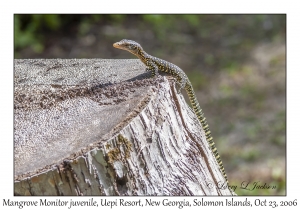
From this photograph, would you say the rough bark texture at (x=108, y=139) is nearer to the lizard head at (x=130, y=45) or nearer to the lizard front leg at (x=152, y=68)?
the lizard front leg at (x=152, y=68)

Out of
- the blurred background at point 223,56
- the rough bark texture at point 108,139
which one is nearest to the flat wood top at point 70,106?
the rough bark texture at point 108,139

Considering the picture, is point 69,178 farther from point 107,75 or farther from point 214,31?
point 214,31

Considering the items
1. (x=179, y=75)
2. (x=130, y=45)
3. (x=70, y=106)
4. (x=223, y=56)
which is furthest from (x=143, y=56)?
(x=223, y=56)

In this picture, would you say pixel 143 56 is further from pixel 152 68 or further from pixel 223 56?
pixel 223 56

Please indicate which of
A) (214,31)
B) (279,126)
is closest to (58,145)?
(279,126)

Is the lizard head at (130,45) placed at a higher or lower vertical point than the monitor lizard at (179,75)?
higher
